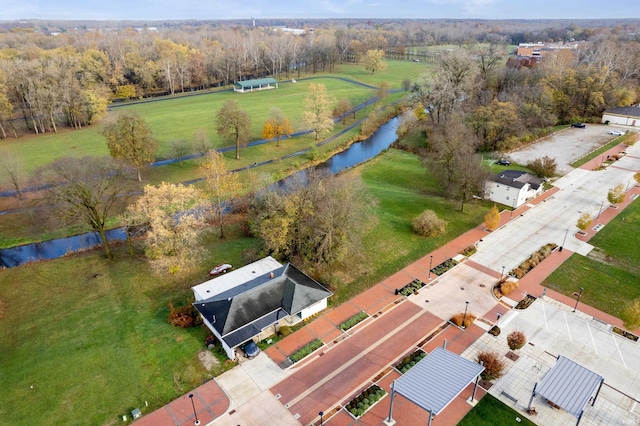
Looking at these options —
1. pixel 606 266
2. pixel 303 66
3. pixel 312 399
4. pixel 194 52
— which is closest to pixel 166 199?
pixel 312 399

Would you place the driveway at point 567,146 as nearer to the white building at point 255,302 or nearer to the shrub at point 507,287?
the shrub at point 507,287

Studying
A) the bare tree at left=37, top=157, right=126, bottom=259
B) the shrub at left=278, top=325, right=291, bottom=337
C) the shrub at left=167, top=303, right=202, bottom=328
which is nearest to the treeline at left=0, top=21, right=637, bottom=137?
the bare tree at left=37, top=157, right=126, bottom=259

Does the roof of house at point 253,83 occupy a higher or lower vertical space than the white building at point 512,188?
lower

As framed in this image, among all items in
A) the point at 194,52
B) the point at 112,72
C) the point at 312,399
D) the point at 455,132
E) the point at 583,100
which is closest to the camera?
the point at 312,399

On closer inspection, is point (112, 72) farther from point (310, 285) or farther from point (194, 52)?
point (310, 285)

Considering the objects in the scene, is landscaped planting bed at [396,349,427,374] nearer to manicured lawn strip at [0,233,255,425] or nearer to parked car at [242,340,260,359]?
parked car at [242,340,260,359]

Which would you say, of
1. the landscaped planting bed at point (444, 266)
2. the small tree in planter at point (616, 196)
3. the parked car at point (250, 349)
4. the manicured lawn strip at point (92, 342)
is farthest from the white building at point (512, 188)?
the parked car at point (250, 349)
